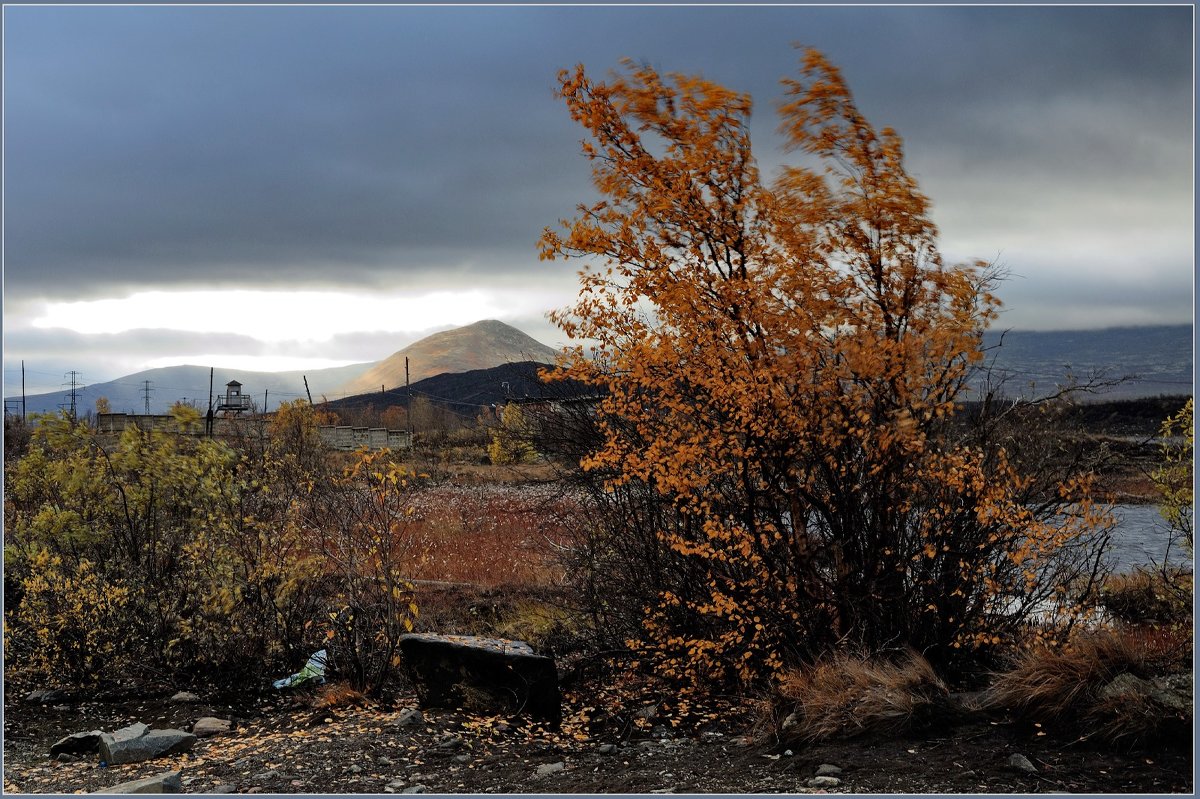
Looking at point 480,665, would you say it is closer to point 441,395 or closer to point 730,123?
point 730,123

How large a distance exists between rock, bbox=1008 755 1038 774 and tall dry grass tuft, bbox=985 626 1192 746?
48 cm

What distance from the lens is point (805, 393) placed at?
21.4 ft

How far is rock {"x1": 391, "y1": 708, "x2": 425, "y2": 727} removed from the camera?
7410mm

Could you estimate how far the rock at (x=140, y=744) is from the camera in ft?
23.2

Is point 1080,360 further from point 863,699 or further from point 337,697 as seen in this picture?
point 337,697

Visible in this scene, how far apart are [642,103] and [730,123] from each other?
650 mm

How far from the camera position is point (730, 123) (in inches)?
256

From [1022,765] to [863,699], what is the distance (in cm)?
115

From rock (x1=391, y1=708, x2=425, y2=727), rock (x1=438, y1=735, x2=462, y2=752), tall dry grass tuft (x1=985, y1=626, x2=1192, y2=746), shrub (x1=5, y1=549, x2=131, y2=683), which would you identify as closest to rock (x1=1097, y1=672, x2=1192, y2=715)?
tall dry grass tuft (x1=985, y1=626, x2=1192, y2=746)

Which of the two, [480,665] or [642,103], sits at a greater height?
[642,103]

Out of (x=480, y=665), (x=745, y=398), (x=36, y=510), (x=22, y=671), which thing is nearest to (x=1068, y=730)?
(x=745, y=398)

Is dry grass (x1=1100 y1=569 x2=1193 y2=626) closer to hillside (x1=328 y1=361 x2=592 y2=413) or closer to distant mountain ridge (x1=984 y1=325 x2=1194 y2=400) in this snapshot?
distant mountain ridge (x1=984 y1=325 x2=1194 y2=400)

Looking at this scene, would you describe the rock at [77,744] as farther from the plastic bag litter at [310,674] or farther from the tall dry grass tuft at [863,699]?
the tall dry grass tuft at [863,699]

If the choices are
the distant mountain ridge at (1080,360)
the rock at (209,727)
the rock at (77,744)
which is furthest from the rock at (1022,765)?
the rock at (77,744)
